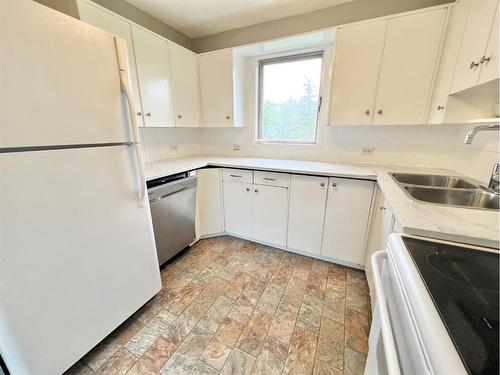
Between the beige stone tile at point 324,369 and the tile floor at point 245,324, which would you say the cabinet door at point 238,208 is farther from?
the beige stone tile at point 324,369

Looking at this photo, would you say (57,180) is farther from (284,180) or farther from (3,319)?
(284,180)

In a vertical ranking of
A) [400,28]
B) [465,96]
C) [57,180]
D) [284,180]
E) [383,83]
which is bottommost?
[284,180]

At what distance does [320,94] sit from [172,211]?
1912 millimetres

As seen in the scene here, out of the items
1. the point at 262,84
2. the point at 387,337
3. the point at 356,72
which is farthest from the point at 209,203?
the point at 387,337

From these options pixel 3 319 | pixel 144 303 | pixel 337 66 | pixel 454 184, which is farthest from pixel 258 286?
pixel 337 66

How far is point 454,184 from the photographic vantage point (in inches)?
61.4

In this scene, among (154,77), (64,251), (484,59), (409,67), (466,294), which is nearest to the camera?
(466,294)

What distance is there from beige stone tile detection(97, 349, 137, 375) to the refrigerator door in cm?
14

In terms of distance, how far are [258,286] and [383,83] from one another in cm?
195

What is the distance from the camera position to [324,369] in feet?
3.80

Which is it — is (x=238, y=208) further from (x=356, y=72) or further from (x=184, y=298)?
(x=356, y=72)

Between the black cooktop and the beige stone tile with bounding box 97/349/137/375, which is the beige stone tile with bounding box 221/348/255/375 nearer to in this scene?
the beige stone tile with bounding box 97/349/137/375

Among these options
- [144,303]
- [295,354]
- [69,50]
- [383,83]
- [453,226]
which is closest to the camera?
[453,226]

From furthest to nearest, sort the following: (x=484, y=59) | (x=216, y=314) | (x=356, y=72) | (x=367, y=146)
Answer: (x=367, y=146), (x=356, y=72), (x=216, y=314), (x=484, y=59)
